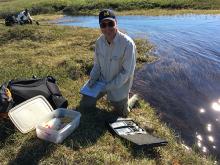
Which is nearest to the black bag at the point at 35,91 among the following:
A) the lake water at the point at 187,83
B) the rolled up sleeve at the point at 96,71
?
the rolled up sleeve at the point at 96,71

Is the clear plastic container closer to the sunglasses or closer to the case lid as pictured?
the case lid

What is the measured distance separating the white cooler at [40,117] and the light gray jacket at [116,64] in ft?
3.32

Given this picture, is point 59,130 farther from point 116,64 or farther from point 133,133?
point 116,64

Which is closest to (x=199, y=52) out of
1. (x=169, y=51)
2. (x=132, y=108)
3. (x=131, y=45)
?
(x=169, y=51)

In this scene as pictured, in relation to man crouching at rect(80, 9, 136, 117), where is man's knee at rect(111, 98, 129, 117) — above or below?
below

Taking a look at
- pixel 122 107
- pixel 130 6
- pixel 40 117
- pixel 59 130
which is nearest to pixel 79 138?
pixel 59 130

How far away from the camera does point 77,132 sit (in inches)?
281

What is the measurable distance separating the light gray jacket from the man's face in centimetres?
16

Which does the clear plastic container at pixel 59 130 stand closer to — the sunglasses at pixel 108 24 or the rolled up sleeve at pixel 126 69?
the rolled up sleeve at pixel 126 69

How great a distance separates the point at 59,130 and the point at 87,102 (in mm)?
1450

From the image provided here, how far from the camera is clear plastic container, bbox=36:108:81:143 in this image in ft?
21.7

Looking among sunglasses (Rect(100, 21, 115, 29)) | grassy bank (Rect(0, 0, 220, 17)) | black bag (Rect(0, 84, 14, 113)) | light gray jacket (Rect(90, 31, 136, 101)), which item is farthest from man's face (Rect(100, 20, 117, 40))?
grassy bank (Rect(0, 0, 220, 17))

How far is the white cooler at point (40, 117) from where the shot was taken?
6703 millimetres

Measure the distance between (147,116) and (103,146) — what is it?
196 cm
